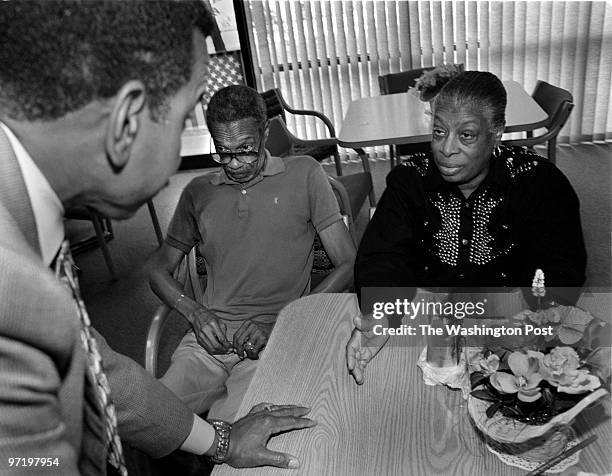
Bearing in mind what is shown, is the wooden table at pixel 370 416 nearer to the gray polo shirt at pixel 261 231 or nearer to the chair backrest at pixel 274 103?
the gray polo shirt at pixel 261 231

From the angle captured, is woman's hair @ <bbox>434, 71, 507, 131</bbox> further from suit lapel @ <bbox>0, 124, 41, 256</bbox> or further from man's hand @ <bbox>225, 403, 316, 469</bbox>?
suit lapel @ <bbox>0, 124, 41, 256</bbox>

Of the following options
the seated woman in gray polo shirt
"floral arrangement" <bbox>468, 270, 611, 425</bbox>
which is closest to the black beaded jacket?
the seated woman in gray polo shirt

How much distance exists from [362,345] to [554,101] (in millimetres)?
2693

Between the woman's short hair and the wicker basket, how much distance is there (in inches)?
50.9

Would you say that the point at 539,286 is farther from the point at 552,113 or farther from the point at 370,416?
the point at 552,113

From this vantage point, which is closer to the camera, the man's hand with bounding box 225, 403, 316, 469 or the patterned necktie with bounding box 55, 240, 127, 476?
the patterned necktie with bounding box 55, 240, 127, 476

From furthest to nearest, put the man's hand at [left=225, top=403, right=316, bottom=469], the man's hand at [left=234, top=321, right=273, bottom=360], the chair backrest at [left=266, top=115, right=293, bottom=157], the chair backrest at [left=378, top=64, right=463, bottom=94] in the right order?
the chair backrest at [left=378, top=64, right=463, bottom=94] < the chair backrest at [left=266, top=115, right=293, bottom=157] < the man's hand at [left=234, top=321, right=273, bottom=360] < the man's hand at [left=225, top=403, right=316, bottom=469]

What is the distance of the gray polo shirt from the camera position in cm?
192

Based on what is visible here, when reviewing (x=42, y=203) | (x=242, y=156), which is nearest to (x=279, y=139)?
(x=242, y=156)

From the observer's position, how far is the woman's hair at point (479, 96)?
5.20 ft

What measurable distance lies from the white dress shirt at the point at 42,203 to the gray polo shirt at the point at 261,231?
1.24 metres

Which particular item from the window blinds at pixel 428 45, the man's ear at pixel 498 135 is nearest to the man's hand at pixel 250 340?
the man's ear at pixel 498 135

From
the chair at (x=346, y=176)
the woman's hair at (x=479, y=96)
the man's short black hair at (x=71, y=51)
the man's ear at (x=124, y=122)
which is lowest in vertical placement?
the chair at (x=346, y=176)

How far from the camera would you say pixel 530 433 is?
2.86ft
